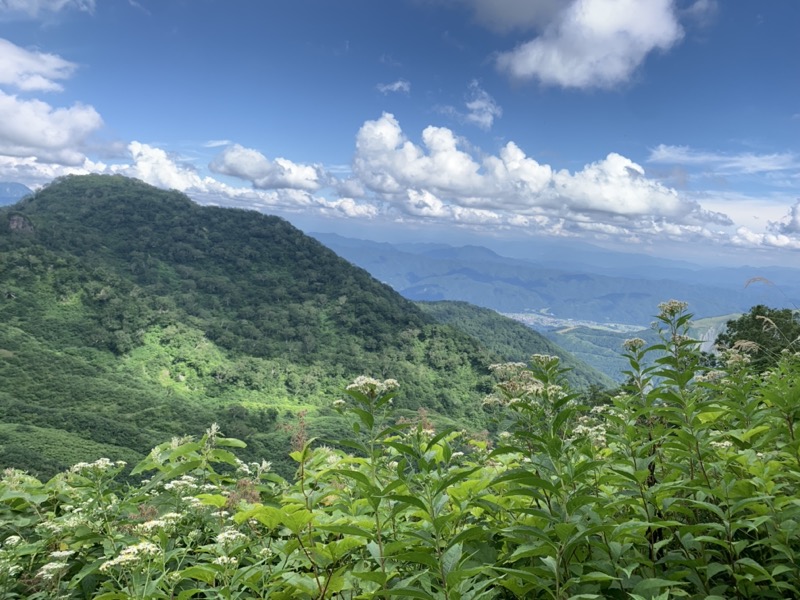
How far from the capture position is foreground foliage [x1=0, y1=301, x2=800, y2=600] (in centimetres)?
236

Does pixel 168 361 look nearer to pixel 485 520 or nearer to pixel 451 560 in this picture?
pixel 485 520

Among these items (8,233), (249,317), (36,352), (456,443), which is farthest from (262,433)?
(8,233)

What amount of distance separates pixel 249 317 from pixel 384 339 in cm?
6129

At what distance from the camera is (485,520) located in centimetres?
336

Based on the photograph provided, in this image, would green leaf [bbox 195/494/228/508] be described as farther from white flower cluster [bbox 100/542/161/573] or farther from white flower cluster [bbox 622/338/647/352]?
white flower cluster [bbox 622/338/647/352]

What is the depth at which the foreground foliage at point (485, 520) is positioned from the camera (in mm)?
2355

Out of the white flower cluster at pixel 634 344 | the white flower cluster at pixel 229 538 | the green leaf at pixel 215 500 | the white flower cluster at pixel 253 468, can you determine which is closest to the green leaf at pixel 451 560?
the white flower cluster at pixel 229 538

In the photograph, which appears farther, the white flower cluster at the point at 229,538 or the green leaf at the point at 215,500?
the green leaf at the point at 215,500

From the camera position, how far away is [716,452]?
11.3 feet

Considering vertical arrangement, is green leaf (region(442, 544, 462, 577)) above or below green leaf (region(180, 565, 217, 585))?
above

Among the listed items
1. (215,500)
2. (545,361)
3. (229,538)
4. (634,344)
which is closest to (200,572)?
(229,538)

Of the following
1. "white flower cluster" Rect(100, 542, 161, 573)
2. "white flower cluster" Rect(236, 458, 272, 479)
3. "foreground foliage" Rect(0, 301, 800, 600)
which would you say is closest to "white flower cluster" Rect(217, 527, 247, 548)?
"foreground foliage" Rect(0, 301, 800, 600)

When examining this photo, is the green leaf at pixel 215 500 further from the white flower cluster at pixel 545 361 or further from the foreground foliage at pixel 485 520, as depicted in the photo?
the white flower cluster at pixel 545 361

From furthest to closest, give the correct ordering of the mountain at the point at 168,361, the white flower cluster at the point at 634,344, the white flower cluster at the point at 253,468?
1. the mountain at the point at 168,361
2. the white flower cluster at the point at 253,468
3. the white flower cluster at the point at 634,344
